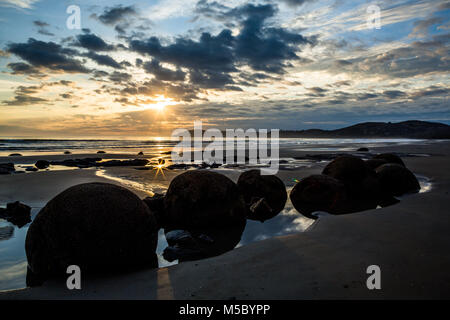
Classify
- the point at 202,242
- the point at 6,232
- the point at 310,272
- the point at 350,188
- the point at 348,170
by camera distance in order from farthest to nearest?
the point at 348,170, the point at 350,188, the point at 6,232, the point at 202,242, the point at 310,272

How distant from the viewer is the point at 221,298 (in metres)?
2.98

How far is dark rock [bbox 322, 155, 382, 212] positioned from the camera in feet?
30.5

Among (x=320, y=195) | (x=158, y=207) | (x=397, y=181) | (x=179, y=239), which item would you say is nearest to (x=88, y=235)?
(x=179, y=239)

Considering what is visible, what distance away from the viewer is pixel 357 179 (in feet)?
31.2

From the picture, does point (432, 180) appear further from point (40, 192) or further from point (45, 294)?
point (40, 192)

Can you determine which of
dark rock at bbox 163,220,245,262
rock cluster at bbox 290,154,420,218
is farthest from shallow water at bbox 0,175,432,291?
rock cluster at bbox 290,154,420,218

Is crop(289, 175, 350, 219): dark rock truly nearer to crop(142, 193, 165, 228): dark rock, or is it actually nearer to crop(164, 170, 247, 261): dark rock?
crop(164, 170, 247, 261): dark rock

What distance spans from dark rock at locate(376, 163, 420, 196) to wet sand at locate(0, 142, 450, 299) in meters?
4.58

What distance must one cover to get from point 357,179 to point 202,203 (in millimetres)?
6056

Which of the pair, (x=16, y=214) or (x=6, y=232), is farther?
(x=16, y=214)

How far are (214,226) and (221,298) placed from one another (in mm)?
3227

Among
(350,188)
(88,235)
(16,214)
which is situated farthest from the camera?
(350,188)

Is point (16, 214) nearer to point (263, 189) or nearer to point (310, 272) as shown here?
point (263, 189)
